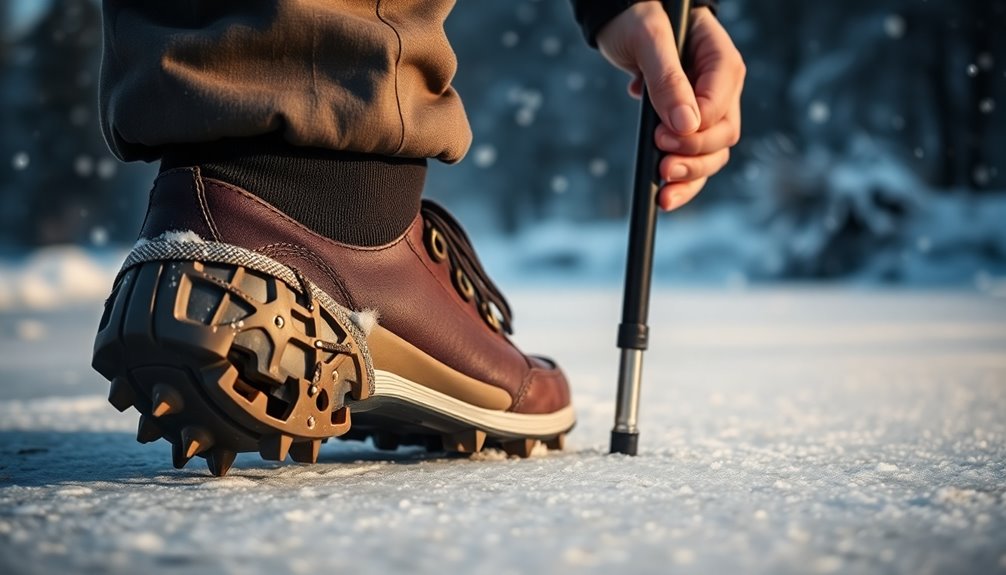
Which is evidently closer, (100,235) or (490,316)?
(490,316)

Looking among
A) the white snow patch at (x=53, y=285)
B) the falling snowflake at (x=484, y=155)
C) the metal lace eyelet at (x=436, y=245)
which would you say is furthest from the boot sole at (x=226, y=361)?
the falling snowflake at (x=484, y=155)

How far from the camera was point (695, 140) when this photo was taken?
84 centimetres

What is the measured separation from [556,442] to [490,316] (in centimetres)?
15

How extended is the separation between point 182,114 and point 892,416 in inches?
35.4

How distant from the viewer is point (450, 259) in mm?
821

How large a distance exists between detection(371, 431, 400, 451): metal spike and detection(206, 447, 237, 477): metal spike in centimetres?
19

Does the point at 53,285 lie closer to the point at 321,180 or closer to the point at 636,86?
the point at 636,86

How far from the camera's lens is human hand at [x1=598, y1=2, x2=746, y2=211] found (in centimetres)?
81

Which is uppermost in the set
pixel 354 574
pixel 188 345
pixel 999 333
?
pixel 999 333

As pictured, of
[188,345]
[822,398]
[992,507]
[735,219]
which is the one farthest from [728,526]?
[735,219]

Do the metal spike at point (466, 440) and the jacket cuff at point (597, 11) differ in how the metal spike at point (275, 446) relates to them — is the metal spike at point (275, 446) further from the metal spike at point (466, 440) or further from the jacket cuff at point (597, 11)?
the jacket cuff at point (597, 11)

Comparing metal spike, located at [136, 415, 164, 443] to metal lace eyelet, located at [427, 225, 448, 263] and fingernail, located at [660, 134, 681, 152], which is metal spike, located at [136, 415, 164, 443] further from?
fingernail, located at [660, 134, 681, 152]

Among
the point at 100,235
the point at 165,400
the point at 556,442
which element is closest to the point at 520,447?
the point at 556,442

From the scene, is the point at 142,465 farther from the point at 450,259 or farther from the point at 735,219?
the point at 735,219
